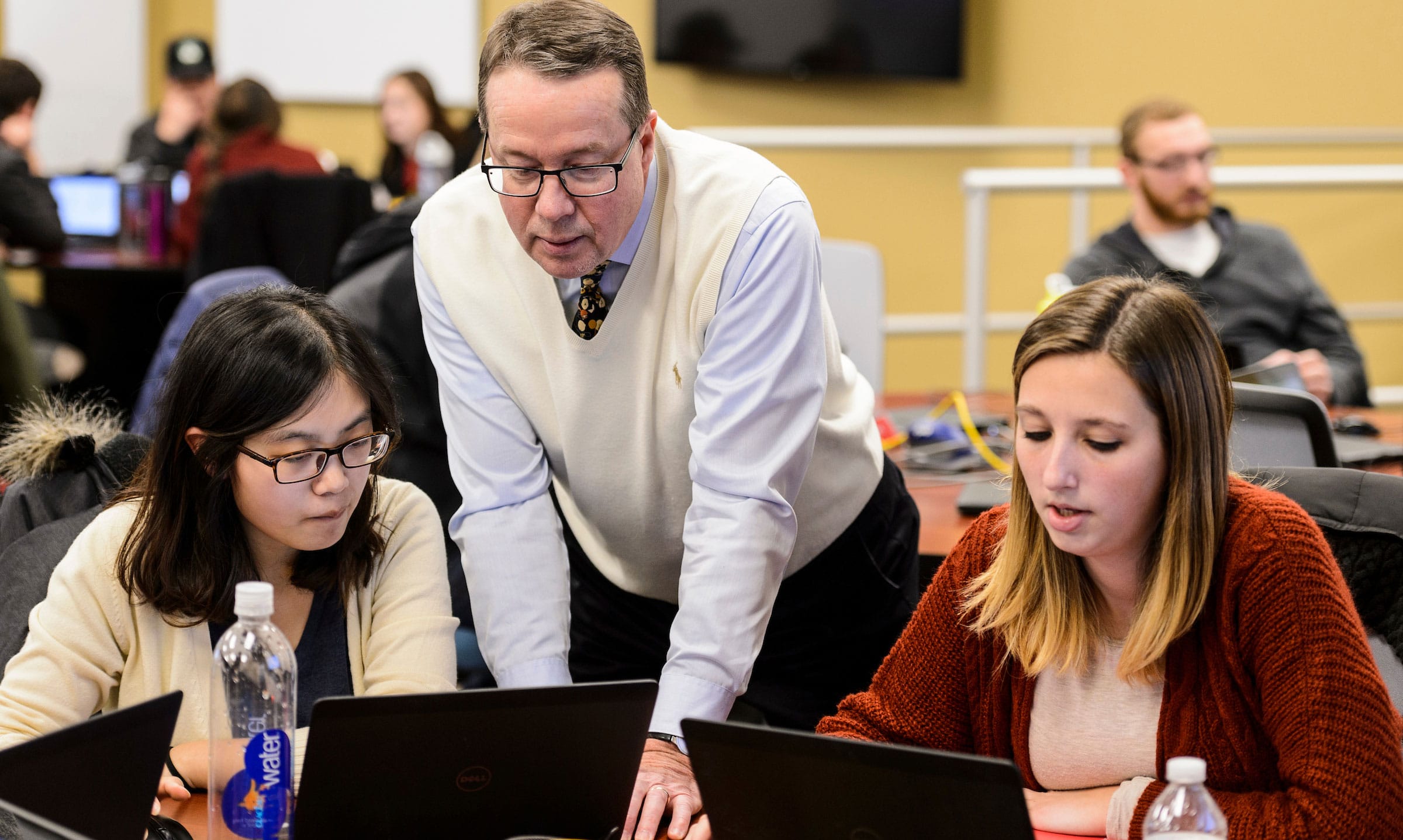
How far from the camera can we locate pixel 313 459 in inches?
63.2

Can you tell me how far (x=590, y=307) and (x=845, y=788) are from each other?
813 mm

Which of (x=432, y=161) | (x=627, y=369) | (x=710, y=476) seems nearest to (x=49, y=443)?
(x=627, y=369)

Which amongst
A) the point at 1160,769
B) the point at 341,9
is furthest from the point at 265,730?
the point at 341,9

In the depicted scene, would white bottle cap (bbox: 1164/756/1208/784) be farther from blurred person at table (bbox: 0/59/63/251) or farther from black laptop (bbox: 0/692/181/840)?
blurred person at table (bbox: 0/59/63/251)

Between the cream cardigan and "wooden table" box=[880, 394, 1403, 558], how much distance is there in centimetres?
67

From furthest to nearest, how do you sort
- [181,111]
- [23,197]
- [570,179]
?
[181,111] → [23,197] → [570,179]

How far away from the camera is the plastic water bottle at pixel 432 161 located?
5656 millimetres

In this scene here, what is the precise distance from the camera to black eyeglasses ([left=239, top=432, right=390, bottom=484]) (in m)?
1.59

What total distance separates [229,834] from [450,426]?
0.66 meters

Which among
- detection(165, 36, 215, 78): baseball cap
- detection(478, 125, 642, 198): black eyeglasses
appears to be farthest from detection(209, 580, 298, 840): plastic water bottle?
detection(165, 36, 215, 78): baseball cap

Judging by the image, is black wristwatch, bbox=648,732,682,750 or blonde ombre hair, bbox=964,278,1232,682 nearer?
blonde ombre hair, bbox=964,278,1232,682

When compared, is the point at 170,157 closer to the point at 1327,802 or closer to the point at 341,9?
the point at 341,9

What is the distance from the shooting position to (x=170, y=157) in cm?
657

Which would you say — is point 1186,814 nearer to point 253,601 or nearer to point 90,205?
point 253,601
